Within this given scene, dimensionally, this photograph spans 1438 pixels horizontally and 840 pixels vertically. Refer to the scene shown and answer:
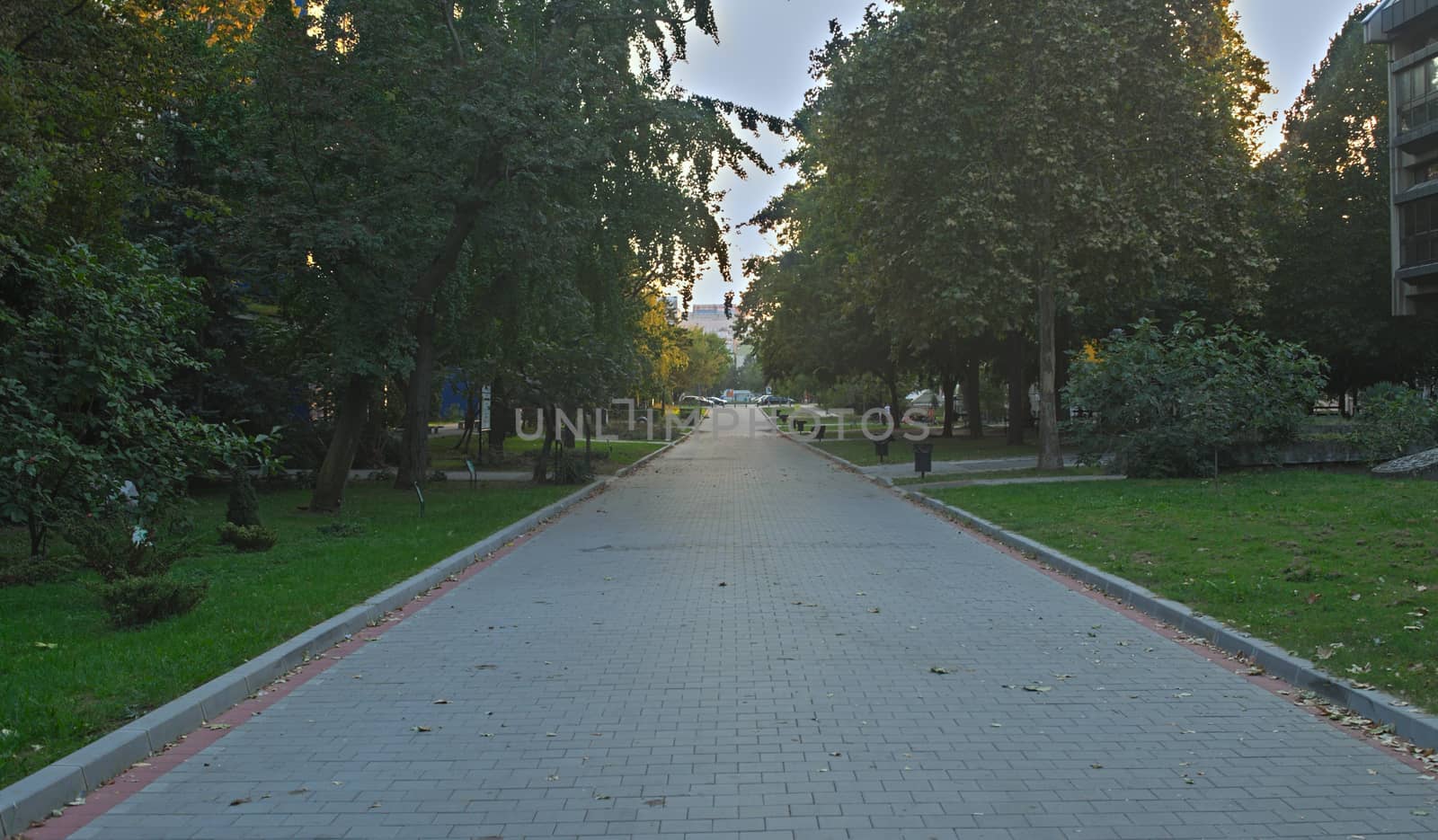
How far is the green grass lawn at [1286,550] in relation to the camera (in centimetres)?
737

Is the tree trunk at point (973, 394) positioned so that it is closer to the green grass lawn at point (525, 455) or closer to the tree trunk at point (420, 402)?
the green grass lawn at point (525, 455)

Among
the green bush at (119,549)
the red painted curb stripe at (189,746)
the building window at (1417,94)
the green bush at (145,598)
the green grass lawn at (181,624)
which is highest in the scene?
the building window at (1417,94)

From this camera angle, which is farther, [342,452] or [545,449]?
[545,449]

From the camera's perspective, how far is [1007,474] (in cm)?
2409

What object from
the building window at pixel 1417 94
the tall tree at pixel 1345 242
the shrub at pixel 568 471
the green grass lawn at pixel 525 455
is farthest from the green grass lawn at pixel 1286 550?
the building window at pixel 1417 94

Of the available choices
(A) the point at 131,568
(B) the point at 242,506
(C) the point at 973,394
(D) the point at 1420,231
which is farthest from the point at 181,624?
(D) the point at 1420,231

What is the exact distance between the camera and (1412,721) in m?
5.66

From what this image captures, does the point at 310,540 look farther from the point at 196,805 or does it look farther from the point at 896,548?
the point at 196,805

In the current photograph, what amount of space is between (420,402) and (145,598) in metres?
13.8

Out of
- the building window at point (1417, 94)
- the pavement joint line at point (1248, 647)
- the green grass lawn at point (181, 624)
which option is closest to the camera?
the pavement joint line at point (1248, 647)

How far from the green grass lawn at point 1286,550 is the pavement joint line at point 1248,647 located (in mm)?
143

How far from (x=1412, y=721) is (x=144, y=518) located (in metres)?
10.8

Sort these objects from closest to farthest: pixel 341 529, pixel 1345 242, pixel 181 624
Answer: pixel 181 624 < pixel 341 529 < pixel 1345 242

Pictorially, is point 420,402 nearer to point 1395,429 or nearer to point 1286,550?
point 1286,550
